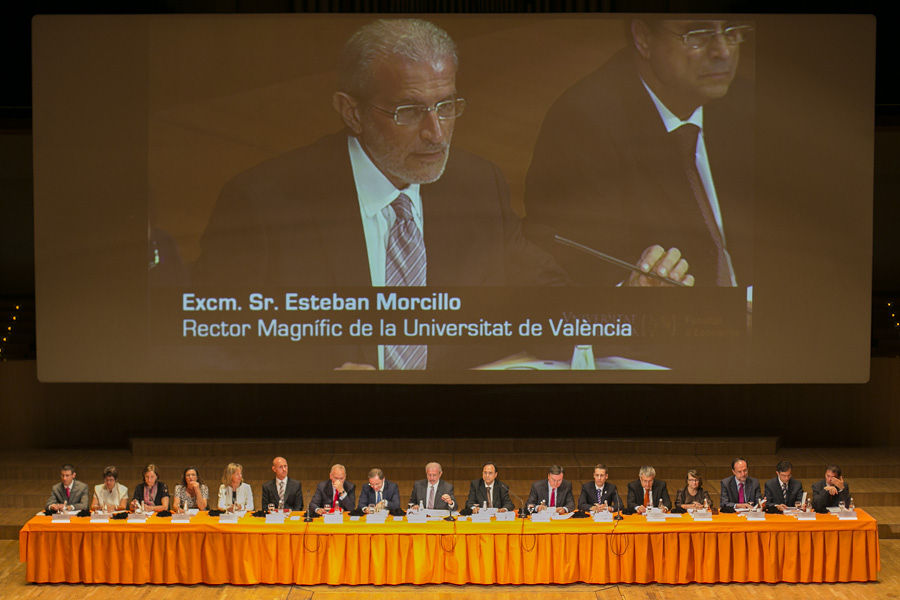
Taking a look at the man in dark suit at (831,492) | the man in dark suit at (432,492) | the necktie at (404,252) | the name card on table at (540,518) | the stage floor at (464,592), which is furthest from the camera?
the necktie at (404,252)

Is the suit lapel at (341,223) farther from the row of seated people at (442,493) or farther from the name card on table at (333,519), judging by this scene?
the name card on table at (333,519)

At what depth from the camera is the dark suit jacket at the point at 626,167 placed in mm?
8492

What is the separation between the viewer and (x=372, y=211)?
8523mm

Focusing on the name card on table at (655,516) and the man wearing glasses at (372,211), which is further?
the man wearing glasses at (372,211)

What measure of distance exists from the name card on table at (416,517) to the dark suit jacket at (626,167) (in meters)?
2.82

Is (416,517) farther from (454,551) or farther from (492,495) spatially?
(492,495)

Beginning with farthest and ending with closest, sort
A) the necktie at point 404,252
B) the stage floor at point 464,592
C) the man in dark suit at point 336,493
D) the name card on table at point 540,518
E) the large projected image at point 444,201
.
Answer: the necktie at point 404,252, the large projected image at point 444,201, the man in dark suit at point 336,493, the name card on table at point 540,518, the stage floor at point 464,592

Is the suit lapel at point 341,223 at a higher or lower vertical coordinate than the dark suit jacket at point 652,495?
higher

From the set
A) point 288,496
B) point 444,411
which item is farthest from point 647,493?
point 444,411

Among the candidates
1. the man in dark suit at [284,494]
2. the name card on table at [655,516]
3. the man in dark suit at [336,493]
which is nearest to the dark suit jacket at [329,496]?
the man in dark suit at [336,493]

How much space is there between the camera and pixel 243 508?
7328mm

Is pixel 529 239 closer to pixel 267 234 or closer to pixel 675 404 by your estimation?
pixel 267 234
